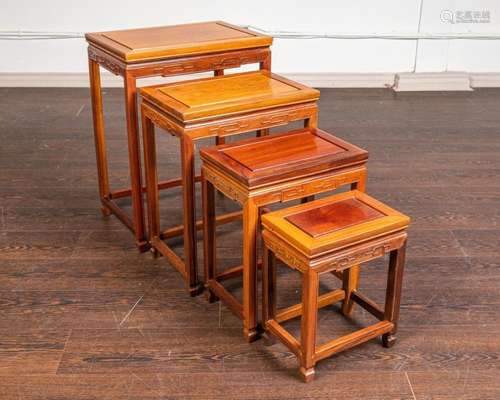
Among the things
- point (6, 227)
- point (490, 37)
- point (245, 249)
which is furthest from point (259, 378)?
point (490, 37)

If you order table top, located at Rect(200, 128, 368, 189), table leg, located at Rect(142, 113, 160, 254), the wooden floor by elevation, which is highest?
table top, located at Rect(200, 128, 368, 189)

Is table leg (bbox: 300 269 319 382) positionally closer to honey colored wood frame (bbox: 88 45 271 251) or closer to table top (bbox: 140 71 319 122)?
table top (bbox: 140 71 319 122)

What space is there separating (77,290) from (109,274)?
0.12 meters

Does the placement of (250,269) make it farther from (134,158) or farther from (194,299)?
(134,158)

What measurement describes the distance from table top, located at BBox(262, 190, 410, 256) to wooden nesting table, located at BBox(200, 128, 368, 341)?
0.19ft

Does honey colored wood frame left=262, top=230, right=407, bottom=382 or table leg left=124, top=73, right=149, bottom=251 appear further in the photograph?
table leg left=124, top=73, right=149, bottom=251

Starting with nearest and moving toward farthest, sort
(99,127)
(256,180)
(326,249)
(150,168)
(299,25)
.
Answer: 1. (326,249)
2. (256,180)
3. (150,168)
4. (99,127)
5. (299,25)

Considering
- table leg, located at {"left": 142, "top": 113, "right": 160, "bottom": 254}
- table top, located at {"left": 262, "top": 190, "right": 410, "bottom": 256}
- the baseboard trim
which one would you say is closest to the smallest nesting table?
table top, located at {"left": 262, "top": 190, "right": 410, "bottom": 256}

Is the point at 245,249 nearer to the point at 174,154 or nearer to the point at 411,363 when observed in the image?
the point at 411,363

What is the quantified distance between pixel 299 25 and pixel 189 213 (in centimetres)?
232

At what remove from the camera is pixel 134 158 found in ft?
7.29

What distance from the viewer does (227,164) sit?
1.77m

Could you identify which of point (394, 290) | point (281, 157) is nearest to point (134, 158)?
point (281, 157)

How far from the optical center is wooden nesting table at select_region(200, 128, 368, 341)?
5.64 feet
